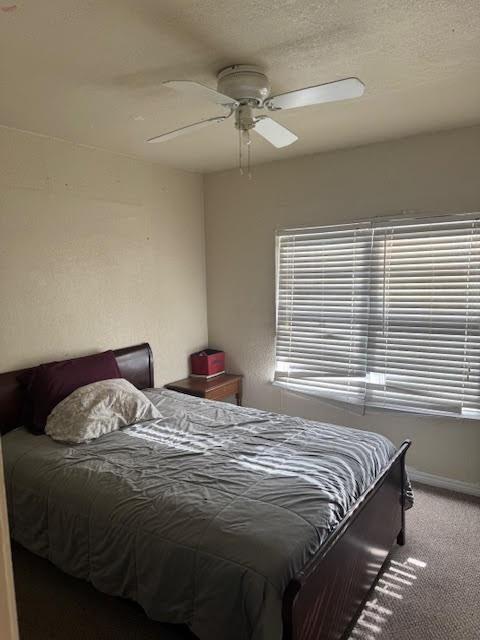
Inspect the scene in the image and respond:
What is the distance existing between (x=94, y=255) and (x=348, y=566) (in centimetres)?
262

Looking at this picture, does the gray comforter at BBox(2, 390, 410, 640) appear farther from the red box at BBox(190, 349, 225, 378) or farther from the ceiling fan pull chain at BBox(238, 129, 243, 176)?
the ceiling fan pull chain at BBox(238, 129, 243, 176)

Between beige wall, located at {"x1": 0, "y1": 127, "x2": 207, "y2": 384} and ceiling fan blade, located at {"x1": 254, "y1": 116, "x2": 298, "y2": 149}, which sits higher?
ceiling fan blade, located at {"x1": 254, "y1": 116, "x2": 298, "y2": 149}

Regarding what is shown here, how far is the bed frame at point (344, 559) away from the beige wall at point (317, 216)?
86 cm

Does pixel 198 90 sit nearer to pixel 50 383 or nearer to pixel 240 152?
pixel 240 152

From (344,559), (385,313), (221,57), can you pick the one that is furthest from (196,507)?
(385,313)

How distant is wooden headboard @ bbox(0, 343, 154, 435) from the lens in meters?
2.78

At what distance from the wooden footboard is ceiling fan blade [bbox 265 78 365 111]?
174cm

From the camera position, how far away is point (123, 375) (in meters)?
3.47

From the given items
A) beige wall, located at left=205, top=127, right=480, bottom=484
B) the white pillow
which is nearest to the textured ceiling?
beige wall, located at left=205, top=127, right=480, bottom=484

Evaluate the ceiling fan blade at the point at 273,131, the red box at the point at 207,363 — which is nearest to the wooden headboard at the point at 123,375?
the red box at the point at 207,363

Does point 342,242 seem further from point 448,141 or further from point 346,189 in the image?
point 448,141

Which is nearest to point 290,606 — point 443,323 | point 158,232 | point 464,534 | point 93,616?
point 93,616

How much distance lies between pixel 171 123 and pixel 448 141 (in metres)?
1.87

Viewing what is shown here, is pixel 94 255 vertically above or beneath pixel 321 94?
beneath
